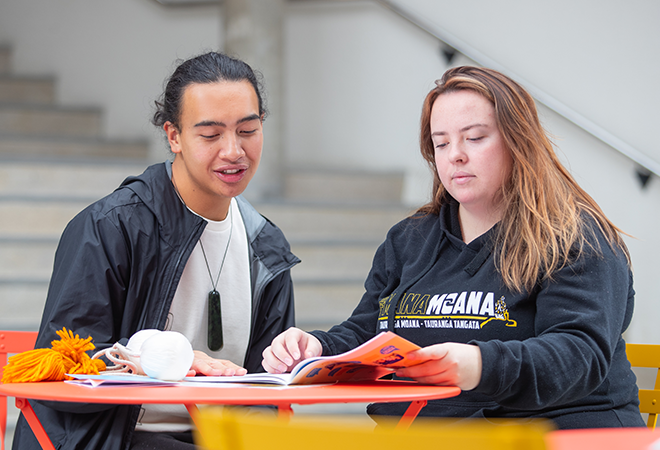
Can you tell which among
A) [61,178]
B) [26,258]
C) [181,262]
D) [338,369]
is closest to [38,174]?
[61,178]

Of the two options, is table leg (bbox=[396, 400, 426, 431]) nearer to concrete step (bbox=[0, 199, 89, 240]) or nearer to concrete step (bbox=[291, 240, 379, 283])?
concrete step (bbox=[291, 240, 379, 283])

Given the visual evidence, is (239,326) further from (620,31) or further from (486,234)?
(620,31)

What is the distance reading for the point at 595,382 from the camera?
1.02 meters

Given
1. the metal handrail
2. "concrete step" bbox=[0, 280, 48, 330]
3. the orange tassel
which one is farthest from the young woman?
"concrete step" bbox=[0, 280, 48, 330]

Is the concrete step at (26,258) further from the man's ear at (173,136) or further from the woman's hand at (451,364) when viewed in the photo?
the woman's hand at (451,364)

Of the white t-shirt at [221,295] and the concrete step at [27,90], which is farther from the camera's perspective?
the concrete step at [27,90]

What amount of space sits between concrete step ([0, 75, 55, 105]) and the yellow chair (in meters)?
3.84

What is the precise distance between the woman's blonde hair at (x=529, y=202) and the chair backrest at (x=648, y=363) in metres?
0.32

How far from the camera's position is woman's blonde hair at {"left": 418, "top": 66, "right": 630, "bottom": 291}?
1130 millimetres

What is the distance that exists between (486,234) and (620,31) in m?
2.04

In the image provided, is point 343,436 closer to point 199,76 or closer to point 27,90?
point 199,76

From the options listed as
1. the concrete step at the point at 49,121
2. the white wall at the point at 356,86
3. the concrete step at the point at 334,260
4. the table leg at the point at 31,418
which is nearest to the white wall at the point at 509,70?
the white wall at the point at 356,86

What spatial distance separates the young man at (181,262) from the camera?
1.24 m

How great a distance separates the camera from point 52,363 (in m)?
0.99
